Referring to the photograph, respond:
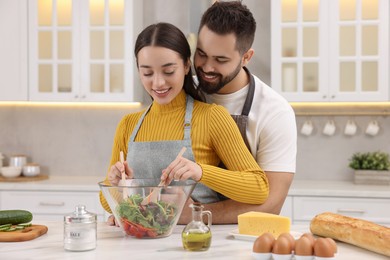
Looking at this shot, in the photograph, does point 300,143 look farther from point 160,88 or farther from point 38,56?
point 160,88

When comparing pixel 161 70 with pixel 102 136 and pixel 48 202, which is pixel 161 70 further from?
pixel 102 136

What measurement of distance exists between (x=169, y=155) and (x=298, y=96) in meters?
2.23

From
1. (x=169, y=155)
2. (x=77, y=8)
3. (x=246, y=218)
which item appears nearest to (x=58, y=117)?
(x=77, y=8)

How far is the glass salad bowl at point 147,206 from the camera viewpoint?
1917 millimetres

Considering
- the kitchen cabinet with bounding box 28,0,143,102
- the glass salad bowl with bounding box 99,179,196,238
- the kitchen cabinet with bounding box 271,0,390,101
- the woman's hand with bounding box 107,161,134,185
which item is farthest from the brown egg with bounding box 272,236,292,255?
the kitchen cabinet with bounding box 28,0,143,102

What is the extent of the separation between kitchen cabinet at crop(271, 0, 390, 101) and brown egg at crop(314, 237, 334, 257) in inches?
109

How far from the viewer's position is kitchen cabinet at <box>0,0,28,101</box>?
464 cm

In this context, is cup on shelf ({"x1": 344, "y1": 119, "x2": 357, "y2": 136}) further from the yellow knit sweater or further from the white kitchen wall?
the yellow knit sweater

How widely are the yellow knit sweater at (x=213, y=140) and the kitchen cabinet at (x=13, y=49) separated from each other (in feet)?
7.80

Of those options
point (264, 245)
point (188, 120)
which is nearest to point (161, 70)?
point (188, 120)

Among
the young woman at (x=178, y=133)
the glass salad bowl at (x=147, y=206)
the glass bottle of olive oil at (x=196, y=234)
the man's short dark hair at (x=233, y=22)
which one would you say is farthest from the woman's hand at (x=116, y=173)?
the man's short dark hair at (x=233, y=22)

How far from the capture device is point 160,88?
2.26 m

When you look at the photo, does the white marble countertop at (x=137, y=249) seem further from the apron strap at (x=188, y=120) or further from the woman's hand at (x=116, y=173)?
the apron strap at (x=188, y=120)

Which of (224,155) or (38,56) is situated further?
(38,56)
